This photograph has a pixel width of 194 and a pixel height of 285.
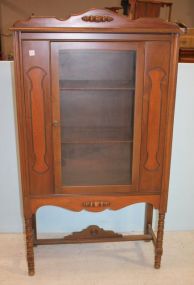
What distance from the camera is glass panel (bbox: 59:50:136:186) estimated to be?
1421 mm

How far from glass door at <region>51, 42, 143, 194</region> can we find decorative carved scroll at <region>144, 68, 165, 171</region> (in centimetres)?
6

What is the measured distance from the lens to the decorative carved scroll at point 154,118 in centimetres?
140

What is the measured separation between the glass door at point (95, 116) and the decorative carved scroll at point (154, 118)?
0.06 m

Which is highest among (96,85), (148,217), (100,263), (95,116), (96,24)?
(96,24)

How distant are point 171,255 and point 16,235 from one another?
110cm

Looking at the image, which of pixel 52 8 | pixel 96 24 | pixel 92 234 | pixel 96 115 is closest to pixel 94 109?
pixel 96 115

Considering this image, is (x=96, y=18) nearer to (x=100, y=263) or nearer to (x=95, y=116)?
(x=95, y=116)

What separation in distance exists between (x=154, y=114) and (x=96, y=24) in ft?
1.71

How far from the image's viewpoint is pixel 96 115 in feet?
4.97

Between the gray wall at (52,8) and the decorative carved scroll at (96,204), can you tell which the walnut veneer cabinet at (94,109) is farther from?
the gray wall at (52,8)

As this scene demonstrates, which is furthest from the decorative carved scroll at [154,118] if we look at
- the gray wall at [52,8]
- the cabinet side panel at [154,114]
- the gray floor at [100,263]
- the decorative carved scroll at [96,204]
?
the gray wall at [52,8]

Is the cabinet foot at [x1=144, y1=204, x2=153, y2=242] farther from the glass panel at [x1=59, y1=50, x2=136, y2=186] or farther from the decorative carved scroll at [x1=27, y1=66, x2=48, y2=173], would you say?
the decorative carved scroll at [x1=27, y1=66, x2=48, y2=173]

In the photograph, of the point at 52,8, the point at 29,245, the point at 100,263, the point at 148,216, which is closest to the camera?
the point at 29,245

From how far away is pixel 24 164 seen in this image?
1.48 m
